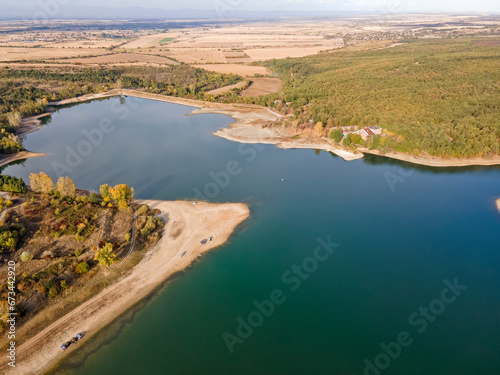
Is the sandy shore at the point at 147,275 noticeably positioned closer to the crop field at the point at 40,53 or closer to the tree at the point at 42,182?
the tree at the point at 42,182

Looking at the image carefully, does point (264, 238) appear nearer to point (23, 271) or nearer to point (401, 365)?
point (401, 365)

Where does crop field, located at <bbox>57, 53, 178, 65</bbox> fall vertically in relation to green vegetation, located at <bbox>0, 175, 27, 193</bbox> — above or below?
above

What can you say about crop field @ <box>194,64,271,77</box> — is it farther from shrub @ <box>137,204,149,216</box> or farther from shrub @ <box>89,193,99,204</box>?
shrub @ <box>137,204,149,216</box>

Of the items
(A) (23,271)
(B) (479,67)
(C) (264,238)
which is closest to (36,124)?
(A) (23,271)

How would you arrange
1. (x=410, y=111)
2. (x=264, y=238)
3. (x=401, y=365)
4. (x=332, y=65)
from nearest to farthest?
(x=401, y=365) < (x=264, y=238) < (x=410, y=111) < (x=332, y=65)

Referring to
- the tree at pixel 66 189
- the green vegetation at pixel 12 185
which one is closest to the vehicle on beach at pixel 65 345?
the tree at pixel 66 189

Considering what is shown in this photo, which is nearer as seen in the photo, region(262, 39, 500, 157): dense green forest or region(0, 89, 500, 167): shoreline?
region(0, 89, 500, 167): shoreline

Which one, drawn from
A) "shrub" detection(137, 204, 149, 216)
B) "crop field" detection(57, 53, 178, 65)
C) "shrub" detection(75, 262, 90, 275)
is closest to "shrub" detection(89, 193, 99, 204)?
"shrub" detection(137, 204, 149, 216)
